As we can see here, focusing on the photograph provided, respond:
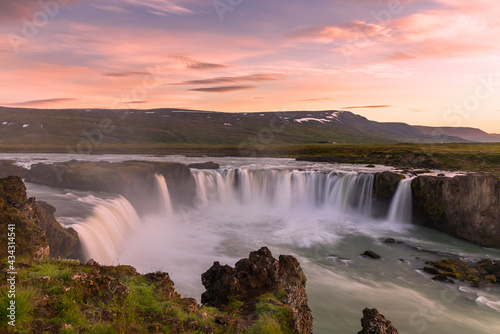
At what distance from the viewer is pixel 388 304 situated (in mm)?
17812

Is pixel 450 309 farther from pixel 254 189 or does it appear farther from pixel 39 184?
pixel 39 184

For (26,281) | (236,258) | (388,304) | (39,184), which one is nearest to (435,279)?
(388,304)

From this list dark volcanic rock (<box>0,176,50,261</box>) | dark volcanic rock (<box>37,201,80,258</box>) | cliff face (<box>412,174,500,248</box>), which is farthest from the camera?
cliff face (<box>412,174,500,248</box>)

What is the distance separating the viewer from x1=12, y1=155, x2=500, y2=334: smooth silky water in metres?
17.4

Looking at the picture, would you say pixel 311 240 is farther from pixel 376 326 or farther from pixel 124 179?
pixel 376 326

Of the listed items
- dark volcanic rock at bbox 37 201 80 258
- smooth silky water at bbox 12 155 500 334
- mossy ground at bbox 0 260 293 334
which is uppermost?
mossy ground at bbox 0 260 293 334

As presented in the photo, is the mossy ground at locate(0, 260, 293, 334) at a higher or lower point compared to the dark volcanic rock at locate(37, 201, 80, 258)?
higher

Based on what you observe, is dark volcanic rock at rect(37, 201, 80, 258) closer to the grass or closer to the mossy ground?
the mossy ground

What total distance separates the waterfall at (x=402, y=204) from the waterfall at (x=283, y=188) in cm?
366

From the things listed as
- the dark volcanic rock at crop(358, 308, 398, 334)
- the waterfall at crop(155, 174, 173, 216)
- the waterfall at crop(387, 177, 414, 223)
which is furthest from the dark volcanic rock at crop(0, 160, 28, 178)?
the waterfall at crop(387, 177, 414, 223)

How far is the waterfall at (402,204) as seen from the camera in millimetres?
35000

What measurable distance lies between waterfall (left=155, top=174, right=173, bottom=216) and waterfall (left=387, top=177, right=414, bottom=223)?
25194 millimetres

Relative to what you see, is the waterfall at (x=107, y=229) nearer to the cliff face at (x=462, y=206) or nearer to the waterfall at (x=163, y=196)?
the waterfall at (x=163, y=196)

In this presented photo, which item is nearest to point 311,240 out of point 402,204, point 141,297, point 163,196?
point 402,204
